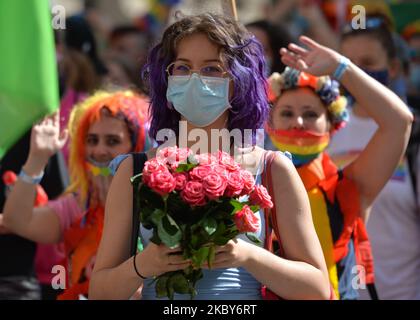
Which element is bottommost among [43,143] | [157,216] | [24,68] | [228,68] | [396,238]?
[396,238]

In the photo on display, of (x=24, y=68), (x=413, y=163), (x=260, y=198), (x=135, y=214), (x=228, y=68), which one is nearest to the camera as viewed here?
(x=260, y=198)

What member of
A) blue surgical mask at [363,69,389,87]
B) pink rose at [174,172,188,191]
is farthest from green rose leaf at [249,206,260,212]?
blue surgical mask at [363,69,389,87]

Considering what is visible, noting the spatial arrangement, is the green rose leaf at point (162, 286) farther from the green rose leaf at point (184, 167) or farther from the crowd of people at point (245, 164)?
the green rose leaf at point (184, 167)

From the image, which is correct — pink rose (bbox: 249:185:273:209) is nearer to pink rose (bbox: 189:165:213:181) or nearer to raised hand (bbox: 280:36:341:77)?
pink rose (bbox: 189:165:213:181)

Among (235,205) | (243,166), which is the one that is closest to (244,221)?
(235,205)

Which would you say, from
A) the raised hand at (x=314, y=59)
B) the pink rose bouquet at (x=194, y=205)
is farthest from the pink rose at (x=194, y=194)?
the raised hand at (x=314, y=59)

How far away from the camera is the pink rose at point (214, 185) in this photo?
→ 2.94m

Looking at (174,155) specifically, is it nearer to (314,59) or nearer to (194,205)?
(194,205)

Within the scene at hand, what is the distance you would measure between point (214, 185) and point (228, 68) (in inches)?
23.3

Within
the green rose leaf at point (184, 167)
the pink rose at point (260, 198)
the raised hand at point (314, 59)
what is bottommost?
the pink rose at point (260, 198)

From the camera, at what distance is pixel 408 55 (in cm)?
674

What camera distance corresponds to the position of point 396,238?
5.29 metres

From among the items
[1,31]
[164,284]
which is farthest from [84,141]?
[164,284]

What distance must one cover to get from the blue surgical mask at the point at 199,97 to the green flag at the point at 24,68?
0.69 m
